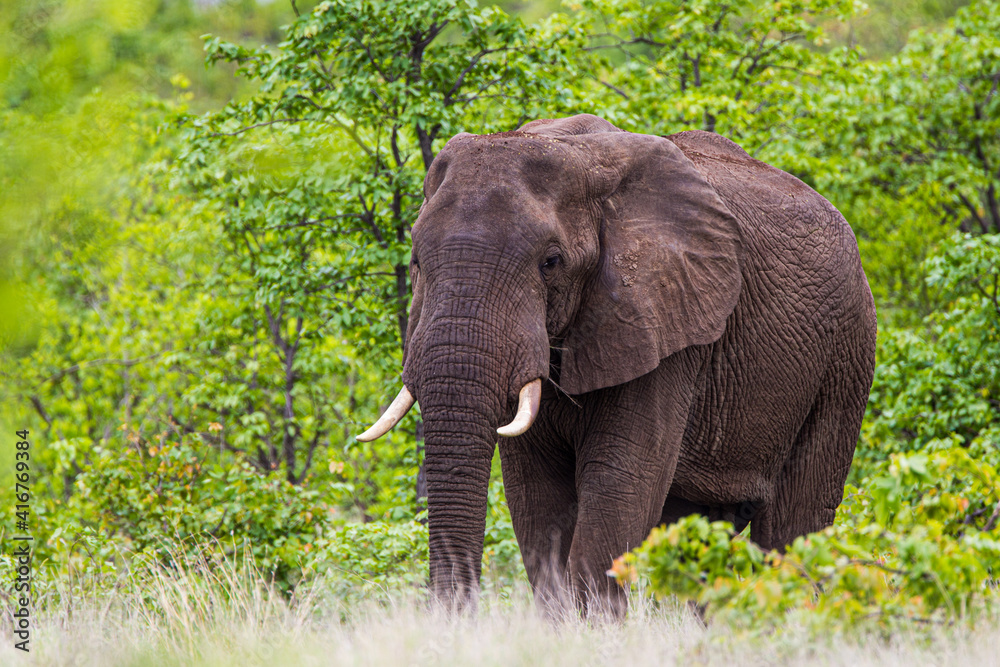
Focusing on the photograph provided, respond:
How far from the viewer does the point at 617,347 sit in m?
5.38

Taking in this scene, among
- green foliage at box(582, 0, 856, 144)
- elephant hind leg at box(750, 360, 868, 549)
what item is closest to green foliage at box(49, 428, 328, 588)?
elephant hind leg at box(750, 360, 868, 549)

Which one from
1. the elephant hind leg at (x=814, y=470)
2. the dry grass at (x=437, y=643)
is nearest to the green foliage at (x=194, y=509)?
the dry grass at (x=437, y=643)

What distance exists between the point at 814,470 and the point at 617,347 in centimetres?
226

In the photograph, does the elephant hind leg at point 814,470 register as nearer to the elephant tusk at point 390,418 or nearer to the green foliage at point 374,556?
the green foliage at point 374,556

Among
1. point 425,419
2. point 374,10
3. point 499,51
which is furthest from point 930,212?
point 425,419

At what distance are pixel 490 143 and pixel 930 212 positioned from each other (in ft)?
35.8

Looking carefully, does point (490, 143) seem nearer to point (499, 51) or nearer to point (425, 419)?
point (425, 419)

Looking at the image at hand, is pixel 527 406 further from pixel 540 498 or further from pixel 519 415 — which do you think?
pixel 540 498

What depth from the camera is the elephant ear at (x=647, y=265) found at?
5.41m

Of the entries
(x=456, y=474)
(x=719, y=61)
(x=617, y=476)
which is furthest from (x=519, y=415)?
(x=719, y=61)

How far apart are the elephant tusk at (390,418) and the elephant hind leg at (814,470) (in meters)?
2.67

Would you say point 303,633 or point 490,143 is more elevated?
point 490,143

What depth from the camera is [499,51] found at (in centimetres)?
914

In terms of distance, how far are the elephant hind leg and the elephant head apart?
4.93 ft
